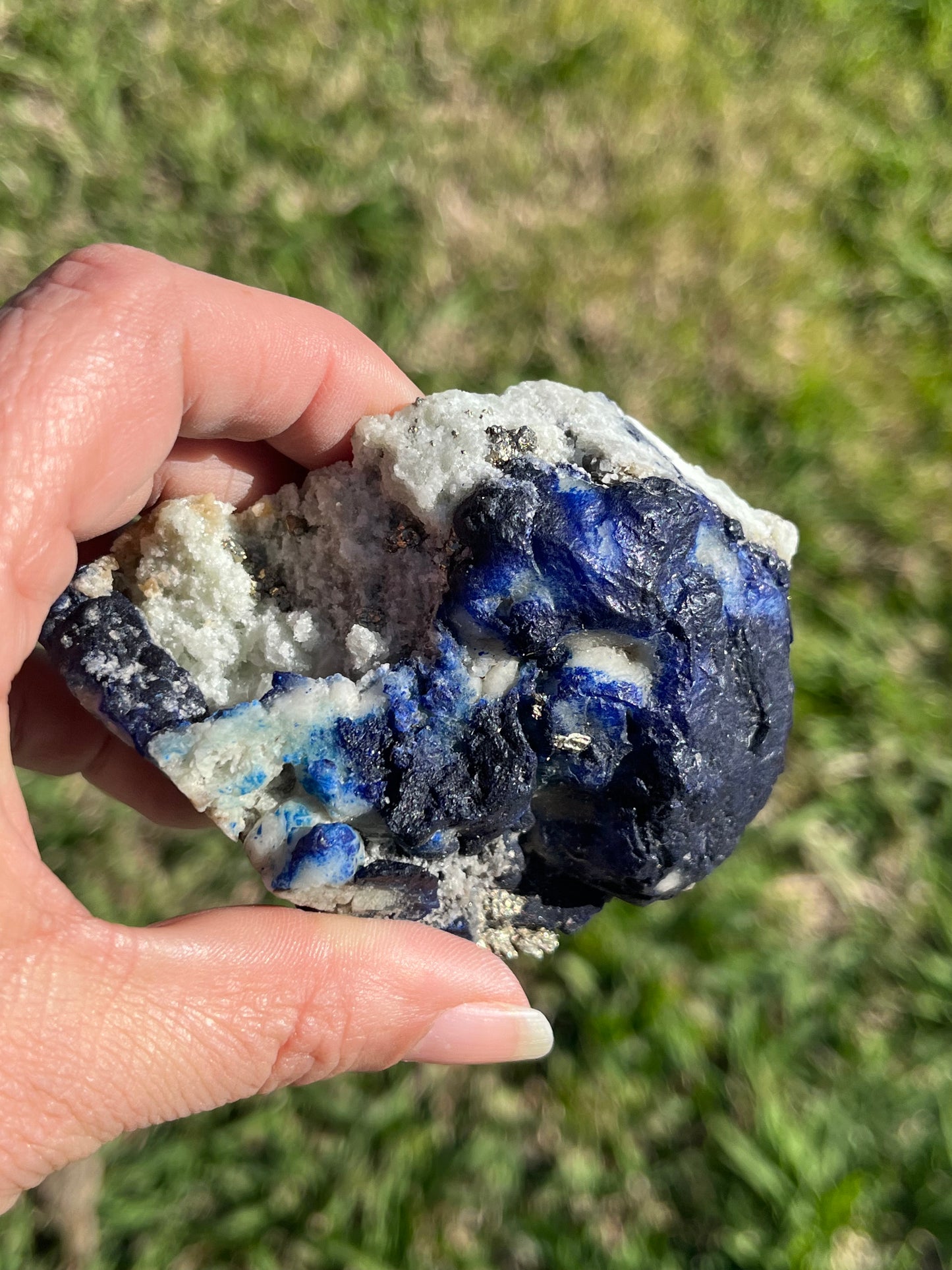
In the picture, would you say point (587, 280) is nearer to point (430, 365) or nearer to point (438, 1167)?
point (430, 365)

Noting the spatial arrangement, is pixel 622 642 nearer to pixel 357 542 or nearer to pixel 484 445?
pixel 484 445

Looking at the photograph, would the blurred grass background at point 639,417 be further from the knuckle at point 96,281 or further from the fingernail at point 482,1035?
the knuckle at point 96,281

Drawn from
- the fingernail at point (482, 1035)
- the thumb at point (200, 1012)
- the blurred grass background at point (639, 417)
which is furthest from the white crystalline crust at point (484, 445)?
the blurred grass background at point (639, 417)

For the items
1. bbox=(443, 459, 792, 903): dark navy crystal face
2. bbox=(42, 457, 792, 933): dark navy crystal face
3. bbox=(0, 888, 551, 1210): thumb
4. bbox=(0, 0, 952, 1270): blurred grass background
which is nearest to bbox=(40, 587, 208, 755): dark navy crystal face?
bbox=(42, 457, 792, 933): dark navy crystal face

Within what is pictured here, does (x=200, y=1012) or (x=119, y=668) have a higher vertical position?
(x=119, y=668)

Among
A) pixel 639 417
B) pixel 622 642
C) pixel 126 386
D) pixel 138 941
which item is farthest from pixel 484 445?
pixel 639 417

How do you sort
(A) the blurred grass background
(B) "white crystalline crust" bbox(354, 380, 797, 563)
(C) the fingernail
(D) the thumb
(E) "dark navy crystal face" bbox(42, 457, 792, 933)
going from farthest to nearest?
(A) the blurred grass background → (C) the fingernail → (B) "white crystalline crust" bbox(354, 380, 797, 563) → (E) "dark navy crystal face" bbox(42, 457, 792, 933) → (D) the thumb

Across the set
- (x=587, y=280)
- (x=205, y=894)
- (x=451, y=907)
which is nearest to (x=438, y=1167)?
(x=205, y=894)

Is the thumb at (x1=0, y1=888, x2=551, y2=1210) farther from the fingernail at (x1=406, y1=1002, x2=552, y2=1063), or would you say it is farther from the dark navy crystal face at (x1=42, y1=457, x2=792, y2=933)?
the dark navy crystal face at (x1=42, y1=457, x2=792, y2=933)
